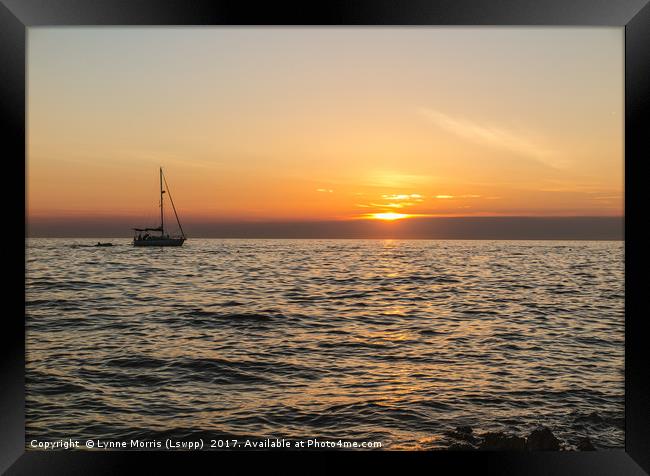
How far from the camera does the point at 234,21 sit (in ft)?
7.91

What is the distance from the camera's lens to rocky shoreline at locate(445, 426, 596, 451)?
369cm

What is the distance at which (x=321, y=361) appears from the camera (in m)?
6.72

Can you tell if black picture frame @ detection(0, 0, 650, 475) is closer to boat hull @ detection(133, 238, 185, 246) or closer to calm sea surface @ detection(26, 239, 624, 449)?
calm sea surface @ detection(26, 239, 624, 449)

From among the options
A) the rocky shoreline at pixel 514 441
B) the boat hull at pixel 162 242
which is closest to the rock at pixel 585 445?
the rocky shoreline at pixel 514 441

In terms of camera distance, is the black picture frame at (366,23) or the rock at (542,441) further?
the rock at (542,441)

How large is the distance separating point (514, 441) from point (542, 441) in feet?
0.67

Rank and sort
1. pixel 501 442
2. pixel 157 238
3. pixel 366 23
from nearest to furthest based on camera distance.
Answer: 1. pixel 366 23
2. pixel 501 442
3. pixel 157 238

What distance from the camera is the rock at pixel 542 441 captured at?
12.0ft

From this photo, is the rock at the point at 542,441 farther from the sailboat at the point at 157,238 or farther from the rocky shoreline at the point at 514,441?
the sailboat at the point at 157,238

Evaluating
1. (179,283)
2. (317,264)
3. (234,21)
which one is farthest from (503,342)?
(317,264)

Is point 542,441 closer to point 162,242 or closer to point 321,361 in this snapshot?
point 321,361

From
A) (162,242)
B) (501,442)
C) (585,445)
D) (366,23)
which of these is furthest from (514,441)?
(162,242)
